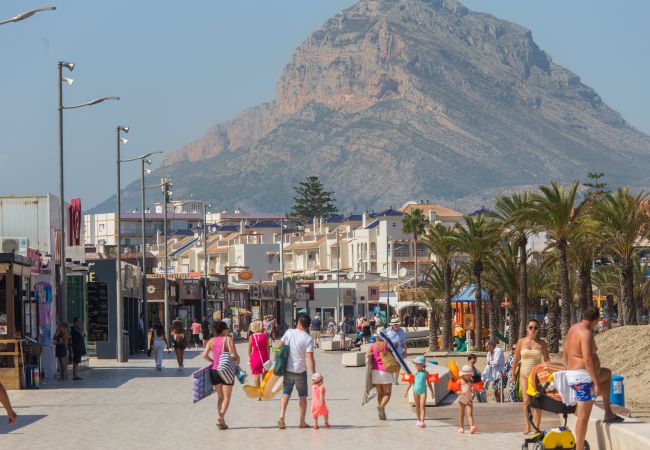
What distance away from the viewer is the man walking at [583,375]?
553 inches

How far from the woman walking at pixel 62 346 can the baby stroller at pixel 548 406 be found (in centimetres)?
1848

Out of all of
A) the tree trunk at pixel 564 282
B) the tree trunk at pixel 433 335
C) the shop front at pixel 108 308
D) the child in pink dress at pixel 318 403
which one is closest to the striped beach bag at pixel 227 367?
the child in pink dress at pixel 318 403

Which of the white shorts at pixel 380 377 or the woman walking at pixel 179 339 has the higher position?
the woman walking at pixel 179 339

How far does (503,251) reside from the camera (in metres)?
58.1

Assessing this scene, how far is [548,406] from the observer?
14.7 m

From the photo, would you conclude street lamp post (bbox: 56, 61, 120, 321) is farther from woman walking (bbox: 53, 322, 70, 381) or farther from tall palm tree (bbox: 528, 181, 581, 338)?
tall palm tree (bbox: 528, 181, 581, 338)

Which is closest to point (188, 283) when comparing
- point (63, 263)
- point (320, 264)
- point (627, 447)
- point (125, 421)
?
point (63, 263)

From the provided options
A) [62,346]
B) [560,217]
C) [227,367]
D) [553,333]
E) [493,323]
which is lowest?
[227,367]

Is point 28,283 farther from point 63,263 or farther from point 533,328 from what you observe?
point 533,328

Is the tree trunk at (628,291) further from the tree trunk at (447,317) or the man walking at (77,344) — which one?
the man walking at (77,344)

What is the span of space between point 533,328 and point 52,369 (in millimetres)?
16804

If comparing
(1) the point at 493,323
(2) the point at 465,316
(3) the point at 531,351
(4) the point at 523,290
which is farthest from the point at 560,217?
(3) the point at 531,351

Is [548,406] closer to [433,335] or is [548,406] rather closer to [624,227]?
[624,227]

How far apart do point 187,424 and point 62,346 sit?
1237cm
